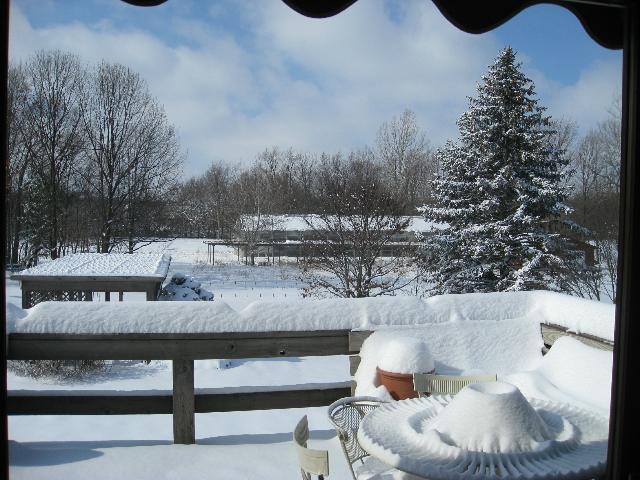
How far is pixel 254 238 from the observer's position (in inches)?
1188

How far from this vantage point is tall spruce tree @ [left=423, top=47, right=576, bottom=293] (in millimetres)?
13484

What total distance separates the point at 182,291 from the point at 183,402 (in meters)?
9.02

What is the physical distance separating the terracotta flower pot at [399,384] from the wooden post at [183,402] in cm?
122

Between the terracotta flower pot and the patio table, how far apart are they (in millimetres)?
866

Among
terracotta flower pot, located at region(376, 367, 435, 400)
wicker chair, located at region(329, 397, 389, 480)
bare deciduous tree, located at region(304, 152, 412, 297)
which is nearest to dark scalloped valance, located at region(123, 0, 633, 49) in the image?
wicker chair, located at region(329, 397, 389, 480)

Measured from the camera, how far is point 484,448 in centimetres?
187

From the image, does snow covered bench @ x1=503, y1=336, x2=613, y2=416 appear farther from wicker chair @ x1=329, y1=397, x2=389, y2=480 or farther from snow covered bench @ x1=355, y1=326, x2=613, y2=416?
wicker chair @ x1=329, y1=397, x2=389, y2=480

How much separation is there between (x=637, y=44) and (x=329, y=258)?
12.3 m

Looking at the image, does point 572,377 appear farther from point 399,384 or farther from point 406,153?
point 406,153

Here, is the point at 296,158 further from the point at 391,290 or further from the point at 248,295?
the point at 391,290

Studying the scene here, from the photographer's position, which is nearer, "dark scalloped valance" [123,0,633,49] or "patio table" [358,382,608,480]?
"dark scalloped valance" [123,0,633,49]

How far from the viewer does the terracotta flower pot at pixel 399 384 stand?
314 centimetres

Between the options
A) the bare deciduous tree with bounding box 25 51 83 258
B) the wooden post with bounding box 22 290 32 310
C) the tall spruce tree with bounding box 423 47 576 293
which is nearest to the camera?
the wooden post with bounding box 22 290 32 310

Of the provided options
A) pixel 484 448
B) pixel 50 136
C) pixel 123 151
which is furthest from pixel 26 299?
pixel 123 151
